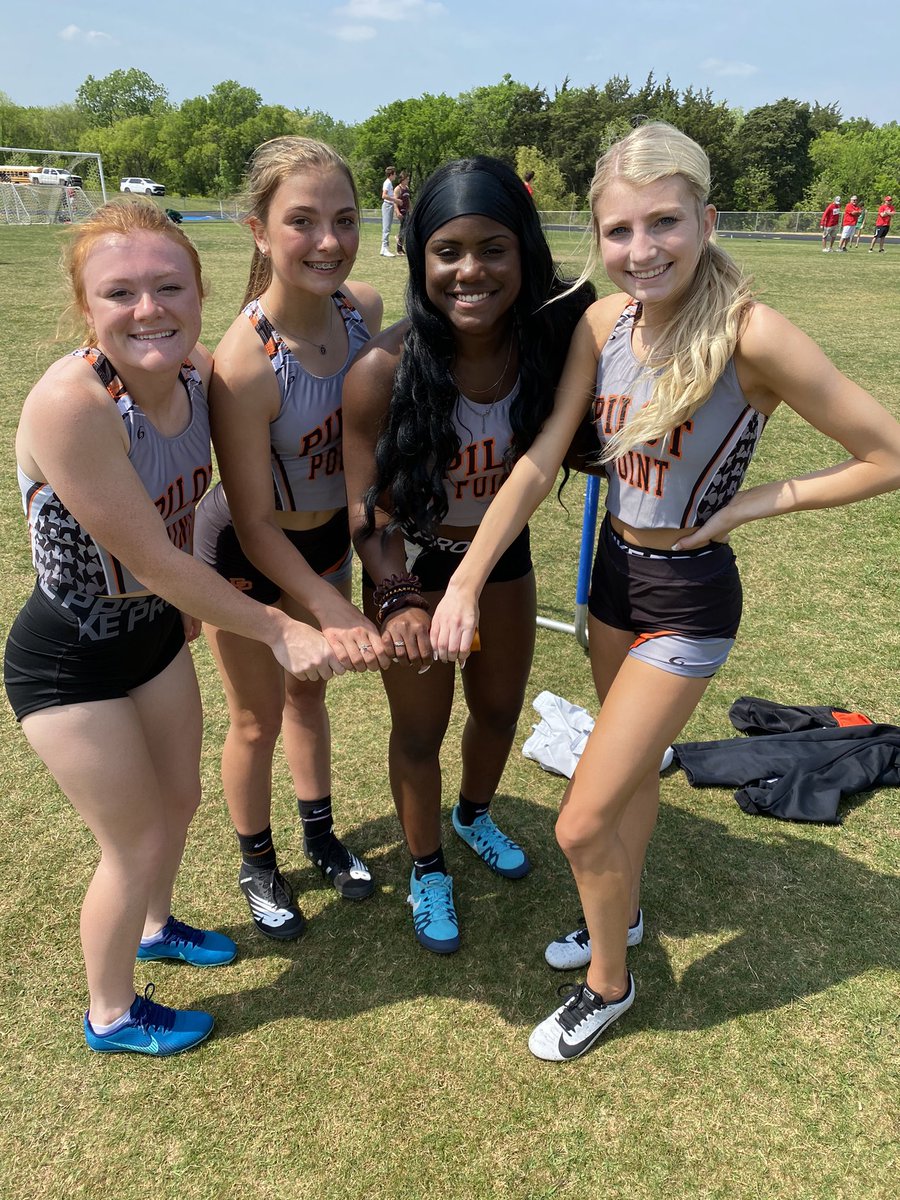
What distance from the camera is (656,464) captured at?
2.18 m

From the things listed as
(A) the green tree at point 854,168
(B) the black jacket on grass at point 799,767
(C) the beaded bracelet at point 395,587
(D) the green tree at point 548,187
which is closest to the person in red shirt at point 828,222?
(D) the green tree at point 548,187

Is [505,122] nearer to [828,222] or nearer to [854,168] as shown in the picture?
[854,168]

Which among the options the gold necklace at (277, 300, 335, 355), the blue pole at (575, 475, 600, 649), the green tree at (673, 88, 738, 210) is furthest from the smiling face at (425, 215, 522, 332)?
the green tree at (673, 88, 738, 210)

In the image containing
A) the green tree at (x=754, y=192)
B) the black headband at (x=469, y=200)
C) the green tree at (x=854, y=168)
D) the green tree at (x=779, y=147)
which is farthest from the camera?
the green tree at (x=779, y=147)

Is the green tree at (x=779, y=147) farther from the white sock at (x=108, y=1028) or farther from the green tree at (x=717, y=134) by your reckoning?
the white sock at (x=108, y=1028)

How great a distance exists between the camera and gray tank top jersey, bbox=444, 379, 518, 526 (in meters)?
2.36

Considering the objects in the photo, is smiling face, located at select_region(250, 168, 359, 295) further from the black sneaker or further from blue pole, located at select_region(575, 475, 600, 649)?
the black sneaker

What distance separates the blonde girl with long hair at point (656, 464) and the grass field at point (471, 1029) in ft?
0.96

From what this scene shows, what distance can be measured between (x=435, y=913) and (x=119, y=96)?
410 feet

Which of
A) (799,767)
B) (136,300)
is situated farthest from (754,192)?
(136,300)

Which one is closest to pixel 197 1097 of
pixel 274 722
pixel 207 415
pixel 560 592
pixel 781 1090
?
pixel 274 722

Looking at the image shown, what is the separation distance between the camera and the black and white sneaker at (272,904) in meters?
2.92

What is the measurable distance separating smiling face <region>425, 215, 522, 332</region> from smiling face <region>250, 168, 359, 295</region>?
26 cm

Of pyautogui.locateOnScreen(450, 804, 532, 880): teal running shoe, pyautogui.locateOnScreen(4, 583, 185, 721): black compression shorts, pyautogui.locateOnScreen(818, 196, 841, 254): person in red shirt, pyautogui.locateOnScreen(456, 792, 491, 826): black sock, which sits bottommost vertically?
pyautogui.locateOnScreen(450, 804, 532, 880): teal running shoe
